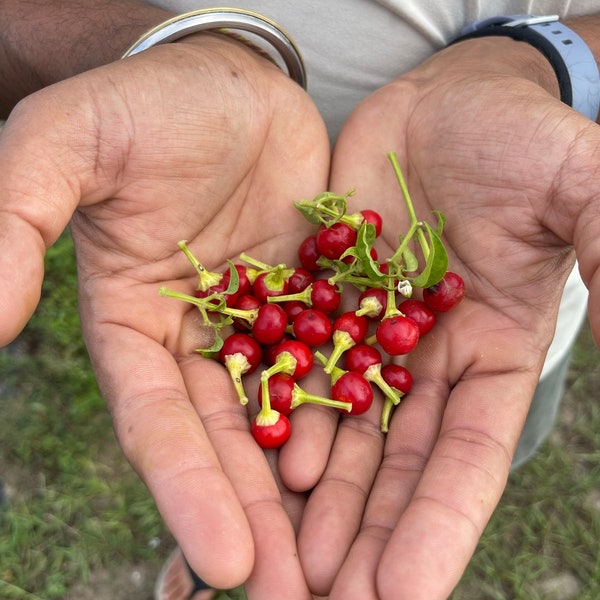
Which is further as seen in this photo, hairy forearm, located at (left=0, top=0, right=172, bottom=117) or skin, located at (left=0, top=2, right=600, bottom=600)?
hairy forearm, located at (left=0, top=0, right=172, bottom=117)

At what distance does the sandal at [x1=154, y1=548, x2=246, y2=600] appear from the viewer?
406 centimetres

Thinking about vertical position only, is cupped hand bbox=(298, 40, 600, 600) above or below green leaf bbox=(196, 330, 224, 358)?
above

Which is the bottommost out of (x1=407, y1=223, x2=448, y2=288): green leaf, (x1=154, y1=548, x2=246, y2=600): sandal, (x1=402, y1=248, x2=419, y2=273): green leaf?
(x1=154, y1=548, x2=246, y2=600): sandal

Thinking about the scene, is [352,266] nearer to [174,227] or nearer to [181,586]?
[174,227]

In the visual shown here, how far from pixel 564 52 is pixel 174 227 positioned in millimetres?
1941

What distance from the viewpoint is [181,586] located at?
4102 mm

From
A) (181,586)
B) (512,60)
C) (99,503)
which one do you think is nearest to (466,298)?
(512,60)

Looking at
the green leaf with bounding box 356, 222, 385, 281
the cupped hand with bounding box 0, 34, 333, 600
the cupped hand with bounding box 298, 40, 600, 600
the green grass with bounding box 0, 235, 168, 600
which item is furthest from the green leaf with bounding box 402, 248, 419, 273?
the green grass with bounding box 0, 235, 168, 600

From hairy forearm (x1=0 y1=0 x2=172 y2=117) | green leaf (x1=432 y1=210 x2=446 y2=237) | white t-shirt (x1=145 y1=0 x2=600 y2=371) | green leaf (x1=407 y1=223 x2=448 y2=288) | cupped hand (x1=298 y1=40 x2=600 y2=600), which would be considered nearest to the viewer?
cupped hand (x1=298 y1=40 x2=600 y2=600)

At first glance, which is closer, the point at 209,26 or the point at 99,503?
the point at 209,26

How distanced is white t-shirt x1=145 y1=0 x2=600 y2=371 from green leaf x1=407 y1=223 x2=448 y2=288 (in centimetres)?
115

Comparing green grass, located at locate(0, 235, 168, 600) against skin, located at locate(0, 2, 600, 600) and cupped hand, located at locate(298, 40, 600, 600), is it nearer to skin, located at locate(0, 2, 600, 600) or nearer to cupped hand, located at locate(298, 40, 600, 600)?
skin, located at locate(0, 2, 600, 600)

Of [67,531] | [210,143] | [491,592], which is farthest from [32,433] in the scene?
[491,592]

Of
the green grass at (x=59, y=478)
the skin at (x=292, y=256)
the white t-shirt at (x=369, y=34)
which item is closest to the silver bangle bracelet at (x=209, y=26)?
the skin at (x=292, y=256)
